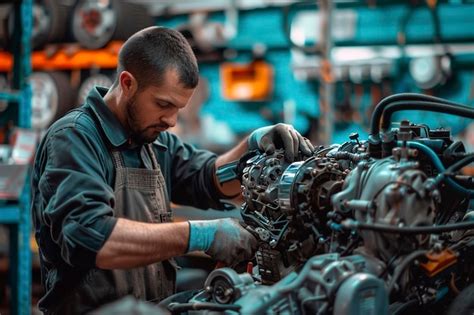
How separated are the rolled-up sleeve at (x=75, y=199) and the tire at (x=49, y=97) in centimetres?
407

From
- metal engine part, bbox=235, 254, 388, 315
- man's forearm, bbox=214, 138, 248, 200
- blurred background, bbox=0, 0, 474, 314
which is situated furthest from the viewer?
blurred background, bbox=0, 0, 474, 314

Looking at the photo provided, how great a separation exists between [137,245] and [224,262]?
0.25 metres

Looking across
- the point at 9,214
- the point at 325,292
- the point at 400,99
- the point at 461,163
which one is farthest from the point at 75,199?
the point at 9,214

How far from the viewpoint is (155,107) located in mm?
2158

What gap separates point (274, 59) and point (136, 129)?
13.3 feet

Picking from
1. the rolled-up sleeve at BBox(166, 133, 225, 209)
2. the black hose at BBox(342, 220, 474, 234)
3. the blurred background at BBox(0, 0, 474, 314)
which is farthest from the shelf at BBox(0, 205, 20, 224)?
the black hose at BBox(342, 220, 474, 234)

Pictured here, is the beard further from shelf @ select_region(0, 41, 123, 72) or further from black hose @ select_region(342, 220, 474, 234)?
shelf @ select_region(0, 41, 123, 72)

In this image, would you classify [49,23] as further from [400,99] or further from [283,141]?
[400,99]

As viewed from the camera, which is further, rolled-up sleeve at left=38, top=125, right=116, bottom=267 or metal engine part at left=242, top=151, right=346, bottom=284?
metal engine part at left=242, top=151, right=346, bottom=284

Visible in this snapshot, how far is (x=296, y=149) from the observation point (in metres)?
2.23

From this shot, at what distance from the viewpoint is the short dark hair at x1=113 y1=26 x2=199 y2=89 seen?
2105 mm

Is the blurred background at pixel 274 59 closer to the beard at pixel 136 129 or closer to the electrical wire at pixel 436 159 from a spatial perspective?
the beard at pixel 136 129

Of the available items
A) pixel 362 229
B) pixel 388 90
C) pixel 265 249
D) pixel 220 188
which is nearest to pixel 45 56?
pixel 388 90

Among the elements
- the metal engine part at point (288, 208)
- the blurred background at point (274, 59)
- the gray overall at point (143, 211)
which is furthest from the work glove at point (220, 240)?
the blurred background at point (274, 59)
